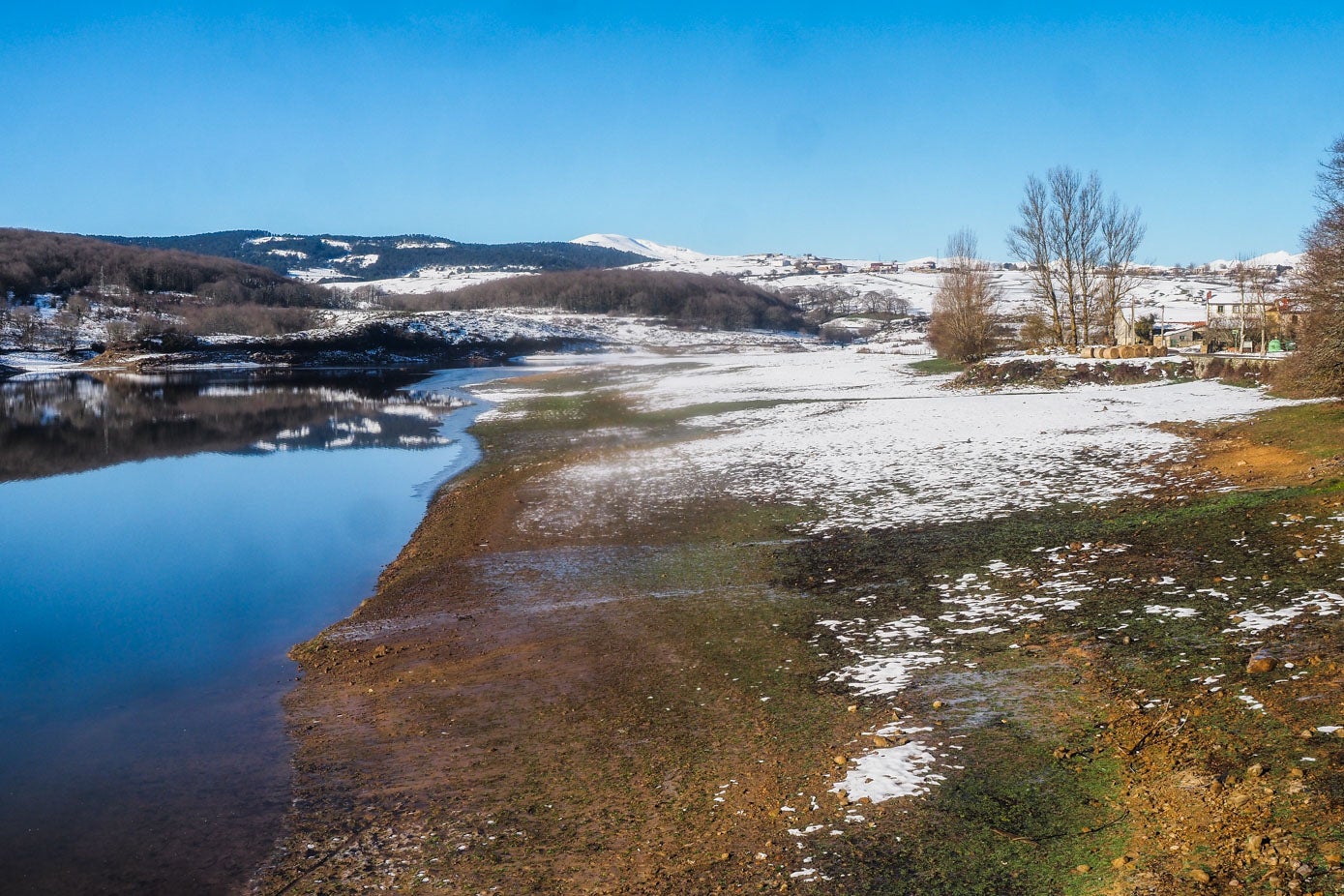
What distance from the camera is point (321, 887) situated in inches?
270

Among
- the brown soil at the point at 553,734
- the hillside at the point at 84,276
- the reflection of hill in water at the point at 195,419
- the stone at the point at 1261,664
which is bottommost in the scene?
the brown soil at the point at 553,734

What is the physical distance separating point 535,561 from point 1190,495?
11670 mm

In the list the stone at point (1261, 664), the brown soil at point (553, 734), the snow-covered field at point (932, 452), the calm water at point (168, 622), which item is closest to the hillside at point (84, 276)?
the calm water at point (168, 622)

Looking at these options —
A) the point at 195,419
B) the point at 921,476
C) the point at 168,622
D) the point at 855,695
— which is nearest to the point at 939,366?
the point at 921,476

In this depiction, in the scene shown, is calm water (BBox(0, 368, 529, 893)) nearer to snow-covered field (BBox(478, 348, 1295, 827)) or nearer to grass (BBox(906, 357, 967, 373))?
snow-covered field (BBox(478, 348, 1295, 827))

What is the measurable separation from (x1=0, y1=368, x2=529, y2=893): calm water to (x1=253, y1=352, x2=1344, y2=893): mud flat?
73cm

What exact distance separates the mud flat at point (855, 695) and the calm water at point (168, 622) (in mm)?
735

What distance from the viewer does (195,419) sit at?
49250mm

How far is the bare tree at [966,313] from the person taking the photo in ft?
176

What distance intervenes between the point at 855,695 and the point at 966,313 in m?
48.0

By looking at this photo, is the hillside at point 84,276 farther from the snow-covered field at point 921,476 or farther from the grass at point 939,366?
the snow-covered field at point 921,476

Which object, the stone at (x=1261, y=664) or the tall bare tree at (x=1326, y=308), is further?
the tall bare tree at (x=1326, y=308)

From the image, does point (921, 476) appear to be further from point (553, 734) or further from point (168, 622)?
point (168, 622)

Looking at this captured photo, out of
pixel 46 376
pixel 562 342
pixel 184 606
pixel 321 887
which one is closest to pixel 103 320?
pixel 46 376
